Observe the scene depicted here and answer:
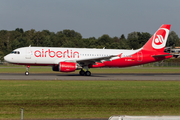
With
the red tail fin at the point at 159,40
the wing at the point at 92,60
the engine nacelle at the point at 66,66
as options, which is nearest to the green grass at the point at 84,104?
the engine nacelle at the point at 66,66

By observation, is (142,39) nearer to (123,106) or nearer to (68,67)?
(68,67)

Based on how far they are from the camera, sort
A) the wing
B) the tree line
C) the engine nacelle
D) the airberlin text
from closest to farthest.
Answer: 1. the engine nacelle
2. the wing
3. the airberlin text
4. the tree line

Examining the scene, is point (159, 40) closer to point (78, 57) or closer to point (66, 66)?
point (78, 57)

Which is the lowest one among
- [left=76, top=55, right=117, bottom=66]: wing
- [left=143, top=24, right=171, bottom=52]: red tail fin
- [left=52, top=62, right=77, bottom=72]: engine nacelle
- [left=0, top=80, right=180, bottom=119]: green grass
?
[left=0, top=80, right=180, bottom=119]: green grass

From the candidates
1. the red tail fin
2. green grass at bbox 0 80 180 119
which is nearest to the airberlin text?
the red tail fin

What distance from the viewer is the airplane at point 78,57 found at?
33.5 metres

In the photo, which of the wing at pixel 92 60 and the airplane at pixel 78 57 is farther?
the airplane at pixel 78 57

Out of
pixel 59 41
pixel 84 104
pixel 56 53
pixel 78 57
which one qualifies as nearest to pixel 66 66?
pixel 56 53

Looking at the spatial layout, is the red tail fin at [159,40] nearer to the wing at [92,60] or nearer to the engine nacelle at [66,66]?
the wing at [92,60]

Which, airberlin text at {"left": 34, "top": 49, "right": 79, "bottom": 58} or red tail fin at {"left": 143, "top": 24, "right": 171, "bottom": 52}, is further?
red tail fin at {"left": 143, "top": 24, "right": 171, "bottom": 52}

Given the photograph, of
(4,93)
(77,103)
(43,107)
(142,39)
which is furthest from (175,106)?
(142,39)

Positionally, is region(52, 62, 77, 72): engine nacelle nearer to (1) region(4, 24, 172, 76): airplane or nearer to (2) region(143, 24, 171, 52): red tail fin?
(1) region(4, 24, 172, 76): airplane

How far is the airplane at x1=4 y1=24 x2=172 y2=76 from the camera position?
33472 millimetres

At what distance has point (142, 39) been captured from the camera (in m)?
142
